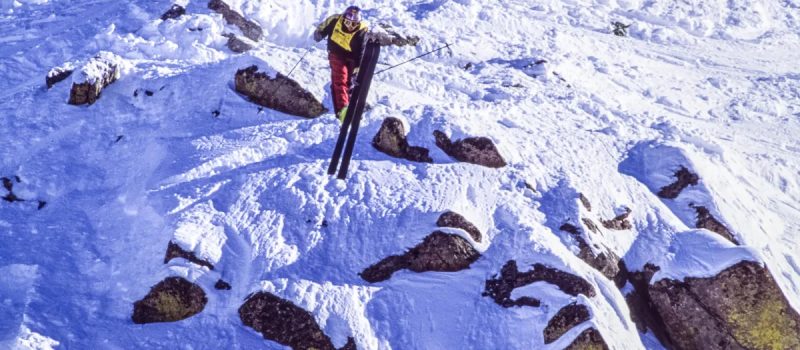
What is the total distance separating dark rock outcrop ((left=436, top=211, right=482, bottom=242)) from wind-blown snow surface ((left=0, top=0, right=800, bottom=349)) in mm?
227

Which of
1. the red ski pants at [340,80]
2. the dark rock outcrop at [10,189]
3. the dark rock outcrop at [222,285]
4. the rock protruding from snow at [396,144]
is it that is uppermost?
the red ski pants at [340,80]

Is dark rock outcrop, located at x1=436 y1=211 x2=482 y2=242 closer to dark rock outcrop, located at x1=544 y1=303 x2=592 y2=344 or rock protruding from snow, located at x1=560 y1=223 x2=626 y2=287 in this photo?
rock protruding from snow, located at x1=560 y1=223 x2=626 y2=287

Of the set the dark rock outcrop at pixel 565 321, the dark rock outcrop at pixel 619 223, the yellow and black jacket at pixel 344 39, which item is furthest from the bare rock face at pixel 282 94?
the dark rock outcrop at pixel 565 321

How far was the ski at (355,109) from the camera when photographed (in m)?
8.30

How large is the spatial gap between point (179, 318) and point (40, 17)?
10521 millimetres

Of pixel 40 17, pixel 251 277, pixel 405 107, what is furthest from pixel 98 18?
pixel 251 277

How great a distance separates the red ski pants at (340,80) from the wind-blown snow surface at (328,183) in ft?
2.36

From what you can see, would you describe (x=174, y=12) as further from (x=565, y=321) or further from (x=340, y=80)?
(x=565, y=321)

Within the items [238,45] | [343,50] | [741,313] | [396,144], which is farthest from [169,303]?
[741,313]

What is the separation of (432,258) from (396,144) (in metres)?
2.25

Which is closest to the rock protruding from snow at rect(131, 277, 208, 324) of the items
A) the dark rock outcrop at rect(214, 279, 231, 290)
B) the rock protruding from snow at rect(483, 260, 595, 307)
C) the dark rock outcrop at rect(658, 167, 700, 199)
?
the dark rock outcrop at rect(214, 279, 231, 290)

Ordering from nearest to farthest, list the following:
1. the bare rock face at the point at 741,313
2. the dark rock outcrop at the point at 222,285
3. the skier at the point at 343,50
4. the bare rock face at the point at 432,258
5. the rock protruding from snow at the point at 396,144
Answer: the bare rock face at the point at 741,313 < the dark rock outcrop at the point at 222,285 < the bare rock face at the point at 432,258 < the skier at the point at 343,50 < the rock protruding from snow at the point at 396,144

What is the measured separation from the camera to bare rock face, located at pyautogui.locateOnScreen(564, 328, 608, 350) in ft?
24.1

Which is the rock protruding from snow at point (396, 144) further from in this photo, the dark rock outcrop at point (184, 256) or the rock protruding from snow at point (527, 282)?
the dark rock outcrop at point (184, 256)
